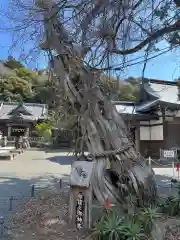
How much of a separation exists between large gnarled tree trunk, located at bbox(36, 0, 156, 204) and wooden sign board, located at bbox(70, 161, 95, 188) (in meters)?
0.36

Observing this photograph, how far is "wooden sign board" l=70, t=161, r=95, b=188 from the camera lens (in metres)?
4.11

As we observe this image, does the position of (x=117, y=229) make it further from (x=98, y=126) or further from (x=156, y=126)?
(x=156, y=126)

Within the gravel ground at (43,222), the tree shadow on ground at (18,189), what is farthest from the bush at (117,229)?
the tree shadow on ground at (18,189)

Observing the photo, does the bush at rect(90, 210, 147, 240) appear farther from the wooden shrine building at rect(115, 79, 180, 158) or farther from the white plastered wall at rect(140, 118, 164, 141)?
the white plastered wall at rect(140, 118, 164, 141)

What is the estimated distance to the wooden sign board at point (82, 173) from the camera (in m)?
4.11

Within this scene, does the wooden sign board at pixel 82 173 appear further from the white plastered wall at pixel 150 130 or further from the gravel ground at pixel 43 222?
the white plastered wall at pixel 150 130

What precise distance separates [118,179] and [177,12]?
3336 millimetres

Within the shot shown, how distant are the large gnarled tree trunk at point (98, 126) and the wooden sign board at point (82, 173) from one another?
1.18 ft

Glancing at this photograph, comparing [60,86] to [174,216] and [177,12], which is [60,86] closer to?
[177,12]

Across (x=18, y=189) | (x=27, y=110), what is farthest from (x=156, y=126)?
(x=27, y=110)

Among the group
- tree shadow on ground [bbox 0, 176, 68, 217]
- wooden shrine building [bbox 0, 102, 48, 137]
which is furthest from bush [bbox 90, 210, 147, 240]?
wooden shrine building [bbox 0, 102, 48, 137]

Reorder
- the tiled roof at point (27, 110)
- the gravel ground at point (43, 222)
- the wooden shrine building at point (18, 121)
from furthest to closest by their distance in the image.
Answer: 1. the tiled roof at point (27, 110)
2. the wooden shrine building at point (18, 121)
3. the gravel ground at point (43, 222)

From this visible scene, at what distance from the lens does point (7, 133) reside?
29484 mm

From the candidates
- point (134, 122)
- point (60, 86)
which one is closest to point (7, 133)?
point (134, 122)
